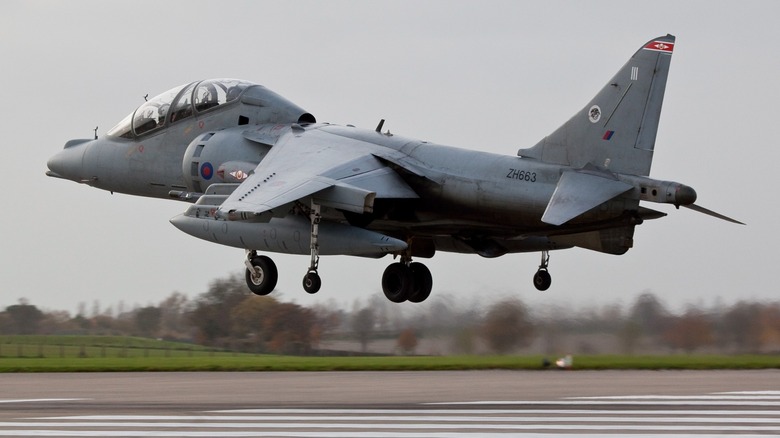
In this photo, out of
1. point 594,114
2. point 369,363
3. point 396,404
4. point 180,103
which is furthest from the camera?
point 180,103

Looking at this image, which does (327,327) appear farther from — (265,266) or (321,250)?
(321,250)

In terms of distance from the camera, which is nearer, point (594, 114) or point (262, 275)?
point (594, 114)

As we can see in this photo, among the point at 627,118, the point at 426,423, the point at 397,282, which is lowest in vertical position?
the point at 426,423

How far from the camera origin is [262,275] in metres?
26.8

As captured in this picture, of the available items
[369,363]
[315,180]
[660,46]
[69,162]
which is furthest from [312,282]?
[69,162]

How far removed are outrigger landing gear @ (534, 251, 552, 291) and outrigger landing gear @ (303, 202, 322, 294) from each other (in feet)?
16.4

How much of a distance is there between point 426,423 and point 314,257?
8.48 m

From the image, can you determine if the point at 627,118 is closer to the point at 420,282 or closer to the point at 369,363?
the point at 420,282

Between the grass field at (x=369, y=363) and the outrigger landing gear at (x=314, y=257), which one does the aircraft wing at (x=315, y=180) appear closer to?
the outrigger landing gear at (x=314, y=257)

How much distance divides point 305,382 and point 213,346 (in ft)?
44.1

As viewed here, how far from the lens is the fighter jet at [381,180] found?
2308cm

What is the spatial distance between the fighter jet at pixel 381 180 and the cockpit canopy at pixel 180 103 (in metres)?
0.03

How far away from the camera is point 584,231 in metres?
24.6

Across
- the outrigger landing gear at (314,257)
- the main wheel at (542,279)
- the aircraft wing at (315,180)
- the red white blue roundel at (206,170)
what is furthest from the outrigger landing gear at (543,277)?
the red white blue roundel at (206,170)
